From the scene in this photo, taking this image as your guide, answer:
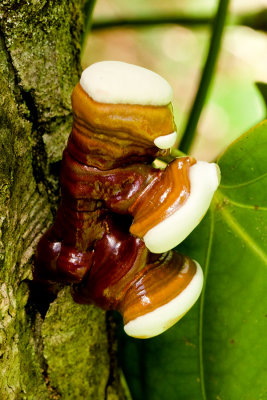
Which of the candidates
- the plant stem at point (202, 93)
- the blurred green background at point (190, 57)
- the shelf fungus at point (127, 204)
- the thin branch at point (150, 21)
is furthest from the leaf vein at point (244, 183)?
the blurred green background at point (190, 57)

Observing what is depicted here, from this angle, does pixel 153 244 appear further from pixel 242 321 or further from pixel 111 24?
pixel 111 24

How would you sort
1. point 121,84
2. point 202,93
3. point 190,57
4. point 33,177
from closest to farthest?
point 121,84 < point 33,177 < point 202,93 < point 190,57

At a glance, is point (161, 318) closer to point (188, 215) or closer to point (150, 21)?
point (188, 215)

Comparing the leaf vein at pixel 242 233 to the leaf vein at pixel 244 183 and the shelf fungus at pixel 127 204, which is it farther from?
the shelf fungus at pixel 127 204

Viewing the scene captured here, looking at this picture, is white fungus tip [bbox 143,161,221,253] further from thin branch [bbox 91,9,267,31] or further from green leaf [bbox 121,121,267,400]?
thin branch [bbox 91,9,267,31]

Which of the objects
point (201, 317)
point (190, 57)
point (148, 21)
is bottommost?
point (190, 57)

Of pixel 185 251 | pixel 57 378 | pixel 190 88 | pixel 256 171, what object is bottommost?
pixel 190 88

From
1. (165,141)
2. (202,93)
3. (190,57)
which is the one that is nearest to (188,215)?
(165,141)

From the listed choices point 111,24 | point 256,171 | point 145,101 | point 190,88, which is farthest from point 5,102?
point 190,88

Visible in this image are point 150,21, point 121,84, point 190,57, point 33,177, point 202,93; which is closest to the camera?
point 121,84
